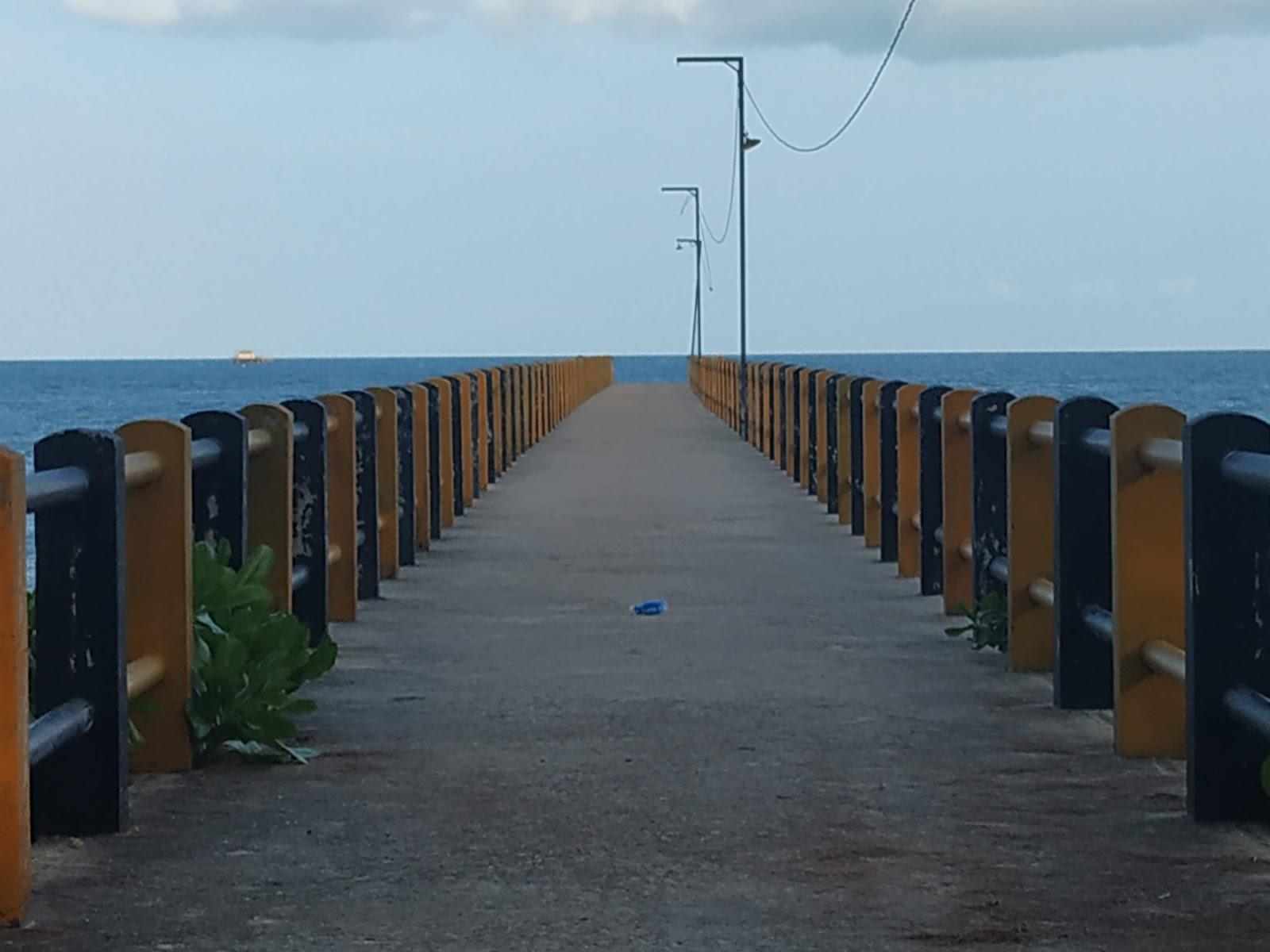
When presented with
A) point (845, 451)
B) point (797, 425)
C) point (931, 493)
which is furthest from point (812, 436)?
point (931, 493)

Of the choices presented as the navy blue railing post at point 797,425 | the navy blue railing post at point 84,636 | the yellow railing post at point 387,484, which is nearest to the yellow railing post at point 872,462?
the yellow railing post at point 387,484

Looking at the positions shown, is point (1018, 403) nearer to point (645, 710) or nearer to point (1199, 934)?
point (645, 710)

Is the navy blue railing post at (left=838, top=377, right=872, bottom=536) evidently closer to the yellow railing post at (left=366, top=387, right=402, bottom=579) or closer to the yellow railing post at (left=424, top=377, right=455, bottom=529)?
the yellow railing post at (left=424, top=377, right=455, bottom=529)

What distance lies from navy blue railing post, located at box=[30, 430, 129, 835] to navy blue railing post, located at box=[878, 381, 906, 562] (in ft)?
24.7

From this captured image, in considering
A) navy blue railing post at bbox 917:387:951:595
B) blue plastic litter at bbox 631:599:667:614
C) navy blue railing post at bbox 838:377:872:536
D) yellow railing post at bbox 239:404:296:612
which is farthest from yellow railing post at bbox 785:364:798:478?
yellow railing post at bbox 239:404:296:612

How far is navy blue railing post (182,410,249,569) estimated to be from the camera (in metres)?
7.71

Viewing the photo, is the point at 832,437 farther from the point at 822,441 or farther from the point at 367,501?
the point at 367,501

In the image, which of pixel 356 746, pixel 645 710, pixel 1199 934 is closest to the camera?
pixel 1199 934

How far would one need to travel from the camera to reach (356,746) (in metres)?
7.05

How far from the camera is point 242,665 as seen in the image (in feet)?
22.5

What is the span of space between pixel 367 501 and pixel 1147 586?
5.52 metres

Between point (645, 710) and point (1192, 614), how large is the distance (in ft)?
7.52

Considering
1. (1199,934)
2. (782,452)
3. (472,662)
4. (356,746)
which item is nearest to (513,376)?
(782,452)

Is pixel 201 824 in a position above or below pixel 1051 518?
below
